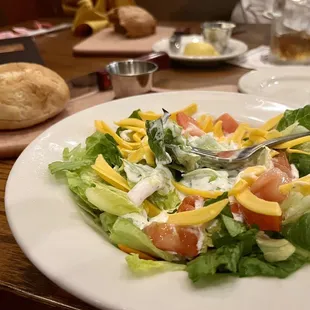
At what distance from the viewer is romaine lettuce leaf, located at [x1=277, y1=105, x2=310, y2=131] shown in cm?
107

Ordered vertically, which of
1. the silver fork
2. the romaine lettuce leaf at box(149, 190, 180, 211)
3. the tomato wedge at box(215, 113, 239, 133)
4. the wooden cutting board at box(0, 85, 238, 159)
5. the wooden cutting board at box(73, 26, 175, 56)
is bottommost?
the wooden cutting board at box(73, 26, 175, 56)

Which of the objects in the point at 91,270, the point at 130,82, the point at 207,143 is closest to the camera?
the point at 91,270

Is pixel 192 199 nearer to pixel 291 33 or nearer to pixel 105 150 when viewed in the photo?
pixel 105 150

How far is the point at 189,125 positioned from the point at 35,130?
477mm

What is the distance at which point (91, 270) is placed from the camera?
0.61 metres

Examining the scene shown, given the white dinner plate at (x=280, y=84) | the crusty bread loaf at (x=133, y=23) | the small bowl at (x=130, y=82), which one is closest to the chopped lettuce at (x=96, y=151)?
the small bowl at (x=130, y=82)

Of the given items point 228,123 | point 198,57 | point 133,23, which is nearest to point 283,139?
point 228,123

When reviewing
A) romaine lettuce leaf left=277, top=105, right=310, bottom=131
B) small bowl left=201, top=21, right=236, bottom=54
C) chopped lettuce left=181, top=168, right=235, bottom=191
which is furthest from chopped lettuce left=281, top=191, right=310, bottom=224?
small bowl left=201, top=21, right=236, bottom=54

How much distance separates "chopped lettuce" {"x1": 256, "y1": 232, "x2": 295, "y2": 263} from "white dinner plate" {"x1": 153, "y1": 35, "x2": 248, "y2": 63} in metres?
1.21

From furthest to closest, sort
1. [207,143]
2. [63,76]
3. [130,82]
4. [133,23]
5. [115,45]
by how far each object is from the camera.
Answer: [133,23], [115,45], [63,76], [130,82], [207,143]

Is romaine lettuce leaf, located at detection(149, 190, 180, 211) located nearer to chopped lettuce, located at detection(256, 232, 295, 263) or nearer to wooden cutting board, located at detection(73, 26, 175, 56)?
chopped lettuce, located at detection(256, 232, 295, 263)

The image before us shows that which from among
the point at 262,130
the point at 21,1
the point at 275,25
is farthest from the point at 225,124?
the point at 21,1

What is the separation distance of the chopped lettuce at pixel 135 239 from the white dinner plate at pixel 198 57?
121 centimetres

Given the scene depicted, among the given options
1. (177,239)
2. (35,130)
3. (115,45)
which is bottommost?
(115,45)
